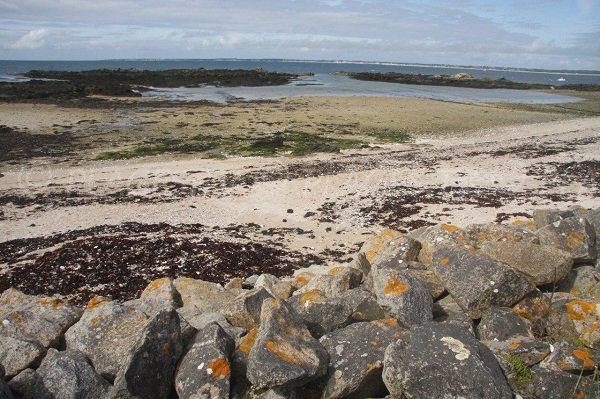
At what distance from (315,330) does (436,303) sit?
1664mm

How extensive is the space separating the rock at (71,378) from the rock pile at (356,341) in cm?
1

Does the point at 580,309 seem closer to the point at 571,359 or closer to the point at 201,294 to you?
the point at 571,359

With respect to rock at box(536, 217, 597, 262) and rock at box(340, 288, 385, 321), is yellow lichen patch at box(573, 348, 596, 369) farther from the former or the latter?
rock at box(536, 217, 597, 262)

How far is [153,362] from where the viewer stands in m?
4.34

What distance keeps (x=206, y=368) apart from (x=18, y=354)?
2.06m

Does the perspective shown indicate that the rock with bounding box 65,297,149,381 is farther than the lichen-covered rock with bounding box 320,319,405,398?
Yes

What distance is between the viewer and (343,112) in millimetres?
40594

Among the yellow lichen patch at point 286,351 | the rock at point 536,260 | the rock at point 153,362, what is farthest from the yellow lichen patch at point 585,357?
the rock at point 153,362

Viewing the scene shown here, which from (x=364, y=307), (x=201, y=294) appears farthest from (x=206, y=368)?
(x=201, y=294)

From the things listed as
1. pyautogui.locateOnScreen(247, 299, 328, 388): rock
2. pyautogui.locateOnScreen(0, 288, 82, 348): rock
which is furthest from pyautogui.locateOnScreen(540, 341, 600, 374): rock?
pyautogui.locateOnScreen(0, 288, 82, 348): rock

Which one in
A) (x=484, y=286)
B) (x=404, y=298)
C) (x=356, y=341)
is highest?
(x=484, y=286)

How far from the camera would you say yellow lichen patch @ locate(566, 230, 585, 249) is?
6.70 m

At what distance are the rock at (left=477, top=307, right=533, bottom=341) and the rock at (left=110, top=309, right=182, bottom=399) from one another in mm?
3144

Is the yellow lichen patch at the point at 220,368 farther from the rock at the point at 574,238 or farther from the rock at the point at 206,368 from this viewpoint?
the rock at the point at 574,238
